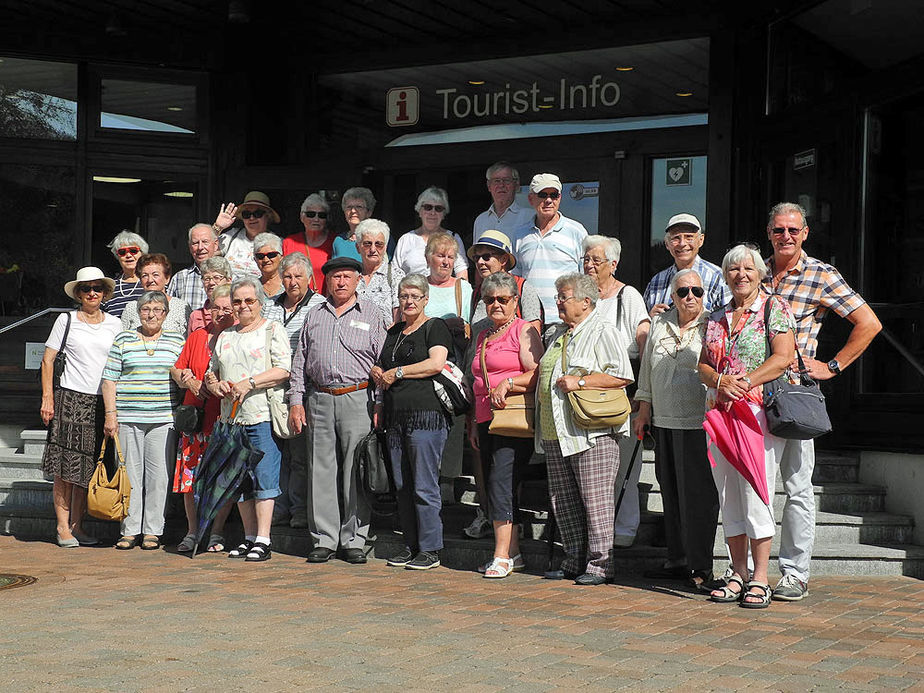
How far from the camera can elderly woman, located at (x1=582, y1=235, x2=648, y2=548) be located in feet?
25.2

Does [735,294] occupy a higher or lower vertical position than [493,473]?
higher

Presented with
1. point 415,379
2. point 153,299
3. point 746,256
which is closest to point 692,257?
point 746,256

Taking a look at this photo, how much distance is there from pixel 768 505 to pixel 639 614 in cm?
98

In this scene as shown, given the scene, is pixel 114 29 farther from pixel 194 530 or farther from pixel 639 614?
pixel 639 614

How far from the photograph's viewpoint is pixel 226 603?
6.32 meters

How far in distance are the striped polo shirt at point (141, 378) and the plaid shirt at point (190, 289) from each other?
76 cm

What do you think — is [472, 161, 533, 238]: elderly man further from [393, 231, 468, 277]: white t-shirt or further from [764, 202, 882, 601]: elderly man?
[764, 202, 882, 601]: elderly man

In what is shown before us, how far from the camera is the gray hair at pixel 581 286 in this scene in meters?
7.36

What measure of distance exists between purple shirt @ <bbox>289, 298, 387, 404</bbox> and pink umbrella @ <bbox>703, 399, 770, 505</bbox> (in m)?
2.39

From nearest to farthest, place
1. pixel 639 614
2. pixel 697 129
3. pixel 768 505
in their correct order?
pixel 639 614 < pixel 768 505 < pixel 697 129

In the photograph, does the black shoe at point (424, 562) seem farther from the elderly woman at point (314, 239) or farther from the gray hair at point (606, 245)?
the elderly woman at point (314, 239)

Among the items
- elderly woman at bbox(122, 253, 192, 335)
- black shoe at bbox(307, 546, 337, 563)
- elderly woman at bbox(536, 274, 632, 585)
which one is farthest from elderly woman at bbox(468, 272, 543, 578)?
elderly woman at bbox(122, 253, 192, 335)

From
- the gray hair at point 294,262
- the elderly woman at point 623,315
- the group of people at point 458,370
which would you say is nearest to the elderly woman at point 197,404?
the group of people at point 458,370

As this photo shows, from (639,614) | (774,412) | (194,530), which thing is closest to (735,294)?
(774,412)
